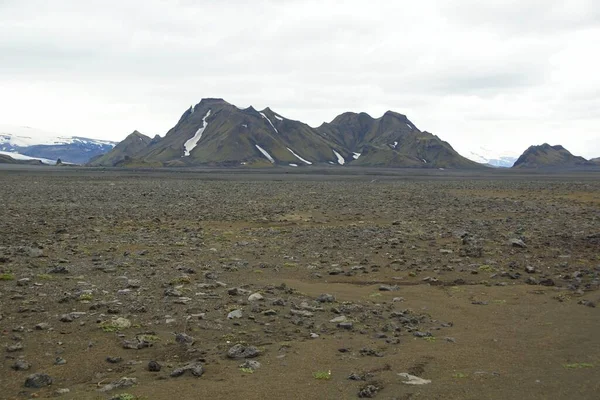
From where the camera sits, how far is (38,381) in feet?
32.4

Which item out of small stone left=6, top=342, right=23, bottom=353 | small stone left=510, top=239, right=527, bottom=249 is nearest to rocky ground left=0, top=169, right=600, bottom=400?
small stone left=6, top=342, right=23, bottom=353

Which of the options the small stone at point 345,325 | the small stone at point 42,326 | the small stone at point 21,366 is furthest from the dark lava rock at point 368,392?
the small stone at point 42,326

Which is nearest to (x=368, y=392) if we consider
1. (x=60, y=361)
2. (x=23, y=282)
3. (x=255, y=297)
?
(x=60, y=361)

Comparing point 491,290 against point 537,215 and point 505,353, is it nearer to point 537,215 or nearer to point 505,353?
point 505,353

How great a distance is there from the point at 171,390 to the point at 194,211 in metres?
32.6

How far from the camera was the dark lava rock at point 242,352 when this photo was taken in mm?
11750

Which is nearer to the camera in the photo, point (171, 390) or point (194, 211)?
point (171, 390)

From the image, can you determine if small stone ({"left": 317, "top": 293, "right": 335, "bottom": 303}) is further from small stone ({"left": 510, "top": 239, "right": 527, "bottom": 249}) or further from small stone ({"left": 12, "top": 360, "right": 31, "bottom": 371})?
small stone ({"left": 510, "top": 239, "right": 527, "bottom": 249})

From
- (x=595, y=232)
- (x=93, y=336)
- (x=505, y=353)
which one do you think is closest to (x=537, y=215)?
(x=595, y=232)

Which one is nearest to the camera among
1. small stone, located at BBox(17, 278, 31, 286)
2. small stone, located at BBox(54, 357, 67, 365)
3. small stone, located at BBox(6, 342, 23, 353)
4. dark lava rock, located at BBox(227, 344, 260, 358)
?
small stone, located at BBox(54, 357, 67, 365)

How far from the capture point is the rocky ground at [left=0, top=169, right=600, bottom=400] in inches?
413

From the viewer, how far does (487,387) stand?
10.5 metres

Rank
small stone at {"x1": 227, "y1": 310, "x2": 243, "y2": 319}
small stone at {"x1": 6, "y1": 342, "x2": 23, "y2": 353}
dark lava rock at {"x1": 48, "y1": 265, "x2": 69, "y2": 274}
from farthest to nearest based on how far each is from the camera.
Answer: dark lava rock at {"x1": 48, "y1": 265, "x2": 69, "y2": 274} < small stone at {"x1": 227, "y1": 310, "x2": 243, "y2": 319} < small stone at {"x1": 6, "y1": 342, "x2": 23, "y2": 353}

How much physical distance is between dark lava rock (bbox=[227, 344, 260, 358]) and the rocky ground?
5cm
